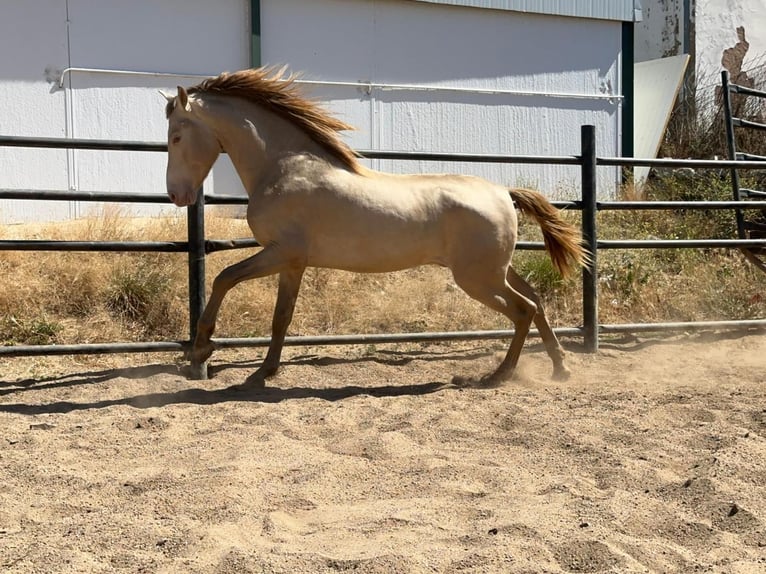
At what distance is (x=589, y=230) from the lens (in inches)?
253

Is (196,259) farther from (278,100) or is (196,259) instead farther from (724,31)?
(724,31)

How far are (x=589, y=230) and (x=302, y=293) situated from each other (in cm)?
236

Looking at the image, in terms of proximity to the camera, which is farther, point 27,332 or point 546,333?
point 27,332

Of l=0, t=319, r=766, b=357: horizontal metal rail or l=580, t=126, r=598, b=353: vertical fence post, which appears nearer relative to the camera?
l=0, t=319, r=766, b=357: horizontal metal rail

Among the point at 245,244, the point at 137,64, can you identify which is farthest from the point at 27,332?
the point at 137,64

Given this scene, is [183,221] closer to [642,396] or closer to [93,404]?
[93,404]

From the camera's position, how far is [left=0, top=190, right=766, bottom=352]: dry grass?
21.6 ft

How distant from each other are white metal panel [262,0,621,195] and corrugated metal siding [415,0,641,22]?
152mm

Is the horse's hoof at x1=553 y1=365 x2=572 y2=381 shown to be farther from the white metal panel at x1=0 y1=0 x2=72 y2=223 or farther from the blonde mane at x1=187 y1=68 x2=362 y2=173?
the white metal panel at x1=0 y1=0 x2=72 y2=223

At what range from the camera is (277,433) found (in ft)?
13.2

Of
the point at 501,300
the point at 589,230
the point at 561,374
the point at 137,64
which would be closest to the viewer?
the point at 501,300

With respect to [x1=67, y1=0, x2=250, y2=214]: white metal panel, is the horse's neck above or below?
below

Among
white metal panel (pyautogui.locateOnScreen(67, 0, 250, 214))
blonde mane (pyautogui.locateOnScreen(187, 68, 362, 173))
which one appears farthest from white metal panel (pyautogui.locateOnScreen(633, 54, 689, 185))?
blonde mane (pyautogui.locateOnScreen(187, 68, 362, 173))

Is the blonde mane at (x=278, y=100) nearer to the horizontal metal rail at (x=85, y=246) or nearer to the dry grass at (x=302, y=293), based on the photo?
the horizontal metal rail at (x=85, y=246)
